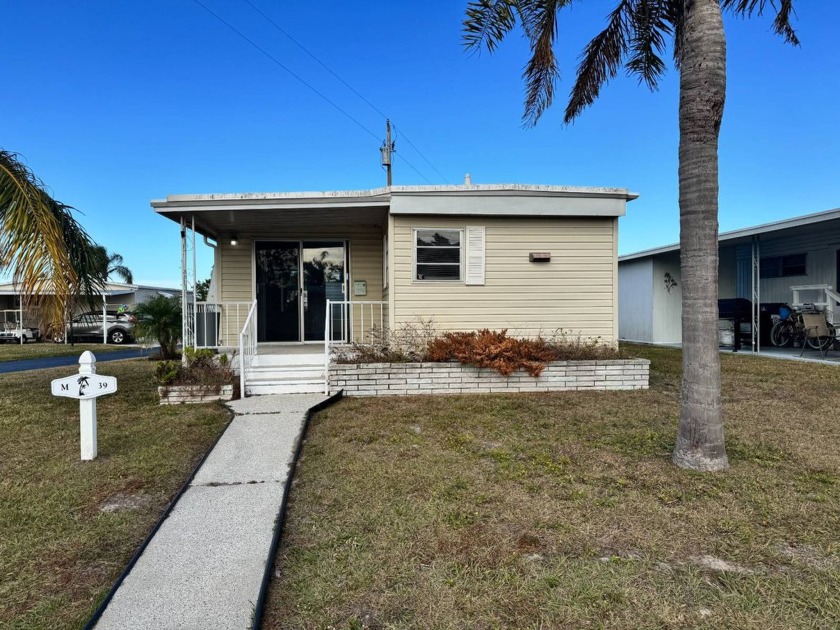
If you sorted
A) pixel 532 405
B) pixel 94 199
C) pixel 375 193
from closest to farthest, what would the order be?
1. pixel 532 405
2. pixel 375 193
3. pixel 94 199

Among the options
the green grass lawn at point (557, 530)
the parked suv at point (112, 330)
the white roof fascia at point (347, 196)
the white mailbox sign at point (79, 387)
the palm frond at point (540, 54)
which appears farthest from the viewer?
the parked suv at point (112, 330)

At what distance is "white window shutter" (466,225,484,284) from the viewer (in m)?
7.09

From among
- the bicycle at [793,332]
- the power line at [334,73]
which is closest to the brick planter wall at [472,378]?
the bicycle at [793,332]

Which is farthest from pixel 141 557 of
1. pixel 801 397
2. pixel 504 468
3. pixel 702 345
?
pixel 801 397

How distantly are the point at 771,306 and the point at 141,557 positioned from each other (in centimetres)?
1543

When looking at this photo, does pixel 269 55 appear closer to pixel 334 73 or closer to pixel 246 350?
pixel 334 73

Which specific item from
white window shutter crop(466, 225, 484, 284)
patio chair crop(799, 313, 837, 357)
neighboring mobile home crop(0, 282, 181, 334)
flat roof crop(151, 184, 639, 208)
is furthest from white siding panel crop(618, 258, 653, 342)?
neighboring mobile home crop(0, 282, 181, 334)

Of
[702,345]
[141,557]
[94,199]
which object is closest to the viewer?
[141,557]

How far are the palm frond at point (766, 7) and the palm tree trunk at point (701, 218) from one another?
6.26 ft

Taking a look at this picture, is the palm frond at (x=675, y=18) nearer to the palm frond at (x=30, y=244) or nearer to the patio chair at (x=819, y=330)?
the palm frond at (x=30, y=244)

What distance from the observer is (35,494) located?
3123mm

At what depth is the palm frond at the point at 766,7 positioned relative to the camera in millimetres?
4645

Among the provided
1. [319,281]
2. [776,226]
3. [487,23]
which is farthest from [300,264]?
[776,226]

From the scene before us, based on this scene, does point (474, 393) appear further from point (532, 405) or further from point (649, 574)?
point (649, 574)
